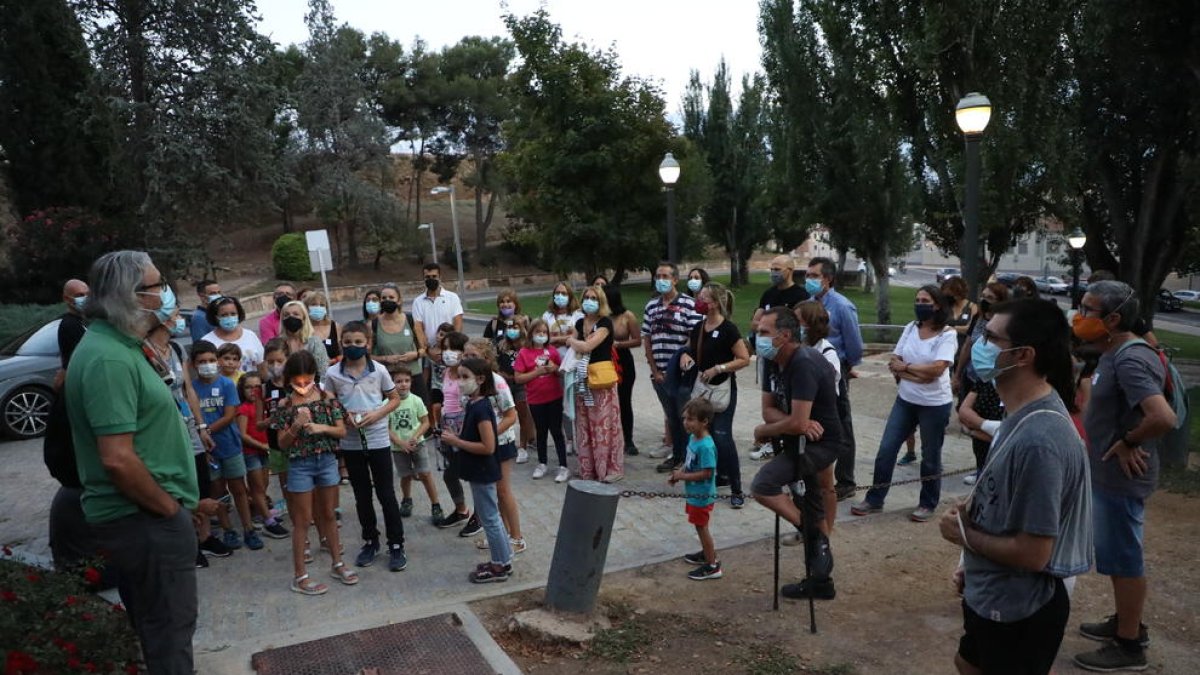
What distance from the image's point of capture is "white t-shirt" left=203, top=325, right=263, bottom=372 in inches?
270

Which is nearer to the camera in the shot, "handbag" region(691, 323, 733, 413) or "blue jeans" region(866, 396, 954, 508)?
"blue jeans" region(866, 396, 954, 508)

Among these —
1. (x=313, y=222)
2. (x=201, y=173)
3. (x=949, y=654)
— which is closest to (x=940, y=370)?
(x=949, y=654)

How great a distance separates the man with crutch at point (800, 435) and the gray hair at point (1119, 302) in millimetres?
1492

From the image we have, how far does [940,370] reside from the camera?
6.24m

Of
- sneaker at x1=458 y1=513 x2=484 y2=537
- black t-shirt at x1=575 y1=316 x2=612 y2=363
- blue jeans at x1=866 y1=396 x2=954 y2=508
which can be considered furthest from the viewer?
black t-shirt at x1=575 y1=316 x2=612 y2=363

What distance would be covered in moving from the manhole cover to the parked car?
307 inches

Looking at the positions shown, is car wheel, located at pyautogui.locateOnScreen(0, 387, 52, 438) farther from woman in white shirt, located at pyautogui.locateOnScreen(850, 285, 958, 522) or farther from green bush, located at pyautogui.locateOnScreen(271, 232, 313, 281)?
green bush, located at pyautogui.locateOnScreen(271, 232, 313, 281)

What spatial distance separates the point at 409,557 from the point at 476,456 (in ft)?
3.92

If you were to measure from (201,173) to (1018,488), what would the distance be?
2907cm

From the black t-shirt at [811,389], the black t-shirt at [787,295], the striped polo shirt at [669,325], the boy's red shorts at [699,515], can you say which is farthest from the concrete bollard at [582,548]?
the black t-shirt at [787,295]

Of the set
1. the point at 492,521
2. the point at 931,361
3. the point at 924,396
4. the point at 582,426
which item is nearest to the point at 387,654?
the point at 492,521

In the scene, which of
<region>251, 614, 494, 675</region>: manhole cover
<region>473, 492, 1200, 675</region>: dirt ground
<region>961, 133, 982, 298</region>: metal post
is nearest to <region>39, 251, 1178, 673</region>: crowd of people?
<region>473, 492, 1200, 675</region>: dirt ground

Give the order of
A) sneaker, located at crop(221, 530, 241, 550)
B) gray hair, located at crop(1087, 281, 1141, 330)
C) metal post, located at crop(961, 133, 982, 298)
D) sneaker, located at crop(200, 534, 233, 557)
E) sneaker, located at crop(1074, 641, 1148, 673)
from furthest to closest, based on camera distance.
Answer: metal post, located at crop(961, 133, 982, 298) < sneaker, located at crop(221, 530, 241, 550) < sneaker, located at crop(200, 534, 233, 557) < sneaker, located at crop(1074, 641, 1148, 673) < gray hair, located at crop(1087, 281, 1141, 330)

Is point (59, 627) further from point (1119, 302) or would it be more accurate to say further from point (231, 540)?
point (1119, 302)
